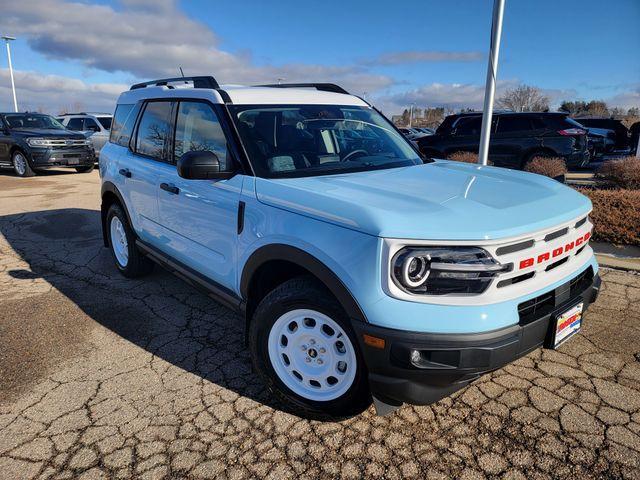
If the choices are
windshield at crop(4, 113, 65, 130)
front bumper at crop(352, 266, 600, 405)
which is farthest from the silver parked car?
front bumper at crop(352, 266, 600, 405)

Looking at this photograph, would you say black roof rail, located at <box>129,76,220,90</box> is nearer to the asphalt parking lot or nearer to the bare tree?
the asphalt parking lot

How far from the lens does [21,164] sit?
13133mm

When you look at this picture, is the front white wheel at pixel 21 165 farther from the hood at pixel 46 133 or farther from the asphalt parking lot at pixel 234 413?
the asphalt parking lot at pixel 234 413

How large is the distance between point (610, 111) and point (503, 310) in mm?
69843

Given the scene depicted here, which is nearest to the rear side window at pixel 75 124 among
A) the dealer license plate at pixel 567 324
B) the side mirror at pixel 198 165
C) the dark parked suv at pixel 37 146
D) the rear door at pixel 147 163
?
the dark parked suv at pixel 37 146

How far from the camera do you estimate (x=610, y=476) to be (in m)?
2.19

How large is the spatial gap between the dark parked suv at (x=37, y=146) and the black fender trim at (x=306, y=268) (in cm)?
1251

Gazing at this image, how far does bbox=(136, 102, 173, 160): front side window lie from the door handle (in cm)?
29

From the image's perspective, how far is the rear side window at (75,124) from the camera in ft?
52.9

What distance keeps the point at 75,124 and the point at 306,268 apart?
16.9m

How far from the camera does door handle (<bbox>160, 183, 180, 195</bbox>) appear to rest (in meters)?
3.43

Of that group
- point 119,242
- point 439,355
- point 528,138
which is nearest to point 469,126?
point 528,138

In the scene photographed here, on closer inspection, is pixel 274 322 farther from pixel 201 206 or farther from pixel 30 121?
pixel 30 121

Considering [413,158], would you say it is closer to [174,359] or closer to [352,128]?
[352,128]
